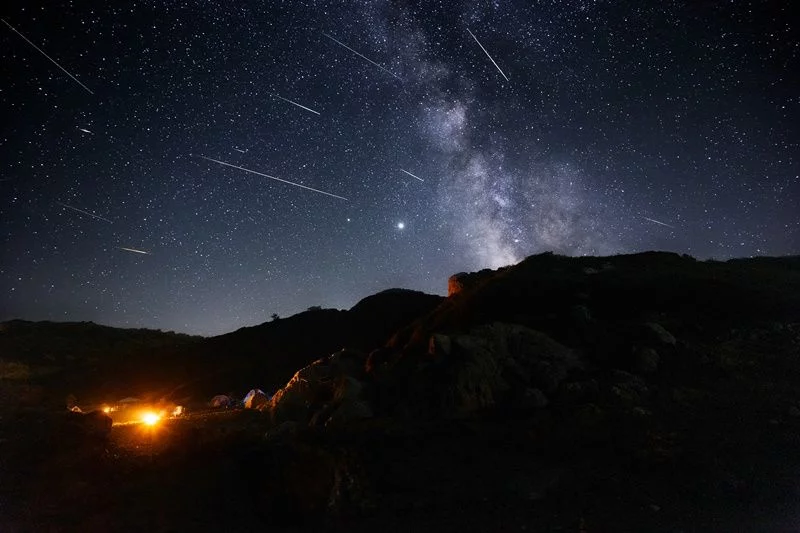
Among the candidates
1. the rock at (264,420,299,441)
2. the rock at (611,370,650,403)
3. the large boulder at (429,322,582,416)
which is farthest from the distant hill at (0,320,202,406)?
the rock at (611,370,650,403)

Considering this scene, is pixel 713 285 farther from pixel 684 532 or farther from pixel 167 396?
pixel 167 396

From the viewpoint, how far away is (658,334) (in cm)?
1545

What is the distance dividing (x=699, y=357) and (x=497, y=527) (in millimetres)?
10508

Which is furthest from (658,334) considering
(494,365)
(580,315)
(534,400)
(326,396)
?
(326,396)

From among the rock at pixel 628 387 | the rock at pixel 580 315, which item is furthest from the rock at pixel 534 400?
the rock at pixel 580 315

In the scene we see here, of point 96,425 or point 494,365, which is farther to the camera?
point 494,365

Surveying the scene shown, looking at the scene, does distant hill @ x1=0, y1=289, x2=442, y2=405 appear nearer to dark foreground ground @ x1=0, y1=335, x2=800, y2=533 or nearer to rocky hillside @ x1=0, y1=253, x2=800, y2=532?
rocky hillside @ x1=0, y1=253, x2=800, y2=532

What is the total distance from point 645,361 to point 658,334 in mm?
1866

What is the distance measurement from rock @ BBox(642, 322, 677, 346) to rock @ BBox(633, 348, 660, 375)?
2.67 feet

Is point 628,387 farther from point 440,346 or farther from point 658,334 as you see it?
point 440,346

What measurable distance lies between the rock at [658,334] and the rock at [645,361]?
813 millimetres

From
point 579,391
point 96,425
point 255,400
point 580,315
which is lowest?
point 255,400

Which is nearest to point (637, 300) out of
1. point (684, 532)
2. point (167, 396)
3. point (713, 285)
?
point (713, 285)

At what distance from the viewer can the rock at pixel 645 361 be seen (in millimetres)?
13984
